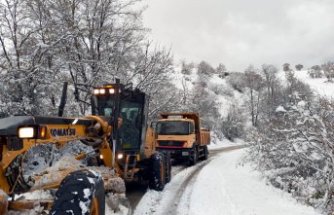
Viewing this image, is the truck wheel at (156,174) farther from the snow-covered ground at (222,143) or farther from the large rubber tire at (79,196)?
the snow-covered ground at (222,143)

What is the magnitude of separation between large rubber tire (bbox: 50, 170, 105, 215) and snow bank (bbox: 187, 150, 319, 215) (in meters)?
4.30

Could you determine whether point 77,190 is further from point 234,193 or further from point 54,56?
point 54,56

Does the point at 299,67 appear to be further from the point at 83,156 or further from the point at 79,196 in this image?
the point at 79,196

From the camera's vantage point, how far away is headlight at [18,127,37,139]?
4.50 meters

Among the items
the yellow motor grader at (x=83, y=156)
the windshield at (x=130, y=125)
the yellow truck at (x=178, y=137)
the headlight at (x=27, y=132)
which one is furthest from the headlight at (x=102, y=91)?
the yellow truck at (x=178, y=137)

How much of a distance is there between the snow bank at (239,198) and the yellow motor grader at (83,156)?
1.50m

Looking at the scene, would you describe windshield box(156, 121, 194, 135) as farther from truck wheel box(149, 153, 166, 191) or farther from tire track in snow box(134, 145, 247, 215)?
truck wheel box(149, 153, 166, 191)

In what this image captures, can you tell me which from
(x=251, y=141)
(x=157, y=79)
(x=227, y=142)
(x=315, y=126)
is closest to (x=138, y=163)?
(x=315, y=126)

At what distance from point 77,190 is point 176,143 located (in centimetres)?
1626

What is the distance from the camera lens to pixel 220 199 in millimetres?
10773

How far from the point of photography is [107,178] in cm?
831

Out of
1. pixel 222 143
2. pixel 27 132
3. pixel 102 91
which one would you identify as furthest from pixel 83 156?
pixel 222 143

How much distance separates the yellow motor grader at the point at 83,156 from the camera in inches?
187

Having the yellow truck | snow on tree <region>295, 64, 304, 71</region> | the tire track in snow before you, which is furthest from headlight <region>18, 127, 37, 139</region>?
snow on tree <region>295, 64, 304, 71</region>
